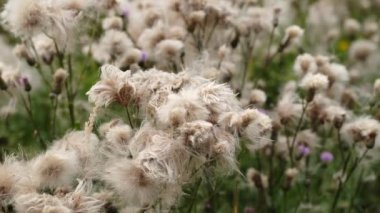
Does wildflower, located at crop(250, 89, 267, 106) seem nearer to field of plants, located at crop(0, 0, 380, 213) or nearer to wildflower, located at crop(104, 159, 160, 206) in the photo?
field of plants, located at crop(0, 0, 380, 213)

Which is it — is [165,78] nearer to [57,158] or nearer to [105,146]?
[105,146]

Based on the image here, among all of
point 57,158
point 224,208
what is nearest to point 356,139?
point 224,208

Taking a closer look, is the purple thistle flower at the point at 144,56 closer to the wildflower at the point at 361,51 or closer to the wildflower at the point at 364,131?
the wildflower at the point at 364,131

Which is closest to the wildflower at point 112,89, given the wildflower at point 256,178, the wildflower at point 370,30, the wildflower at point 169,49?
the wildflower at point 169,49

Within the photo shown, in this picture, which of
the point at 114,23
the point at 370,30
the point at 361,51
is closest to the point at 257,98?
the point at 114,23

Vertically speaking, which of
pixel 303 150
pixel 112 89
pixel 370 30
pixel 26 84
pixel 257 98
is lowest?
pixel 370 30

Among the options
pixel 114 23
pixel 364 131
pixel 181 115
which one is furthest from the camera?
pixel 114 23

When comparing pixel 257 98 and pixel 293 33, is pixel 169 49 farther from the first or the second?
pixel 293 33

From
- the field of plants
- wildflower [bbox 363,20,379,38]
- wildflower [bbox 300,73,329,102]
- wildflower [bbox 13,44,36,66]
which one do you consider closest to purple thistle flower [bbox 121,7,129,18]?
the field of plants
